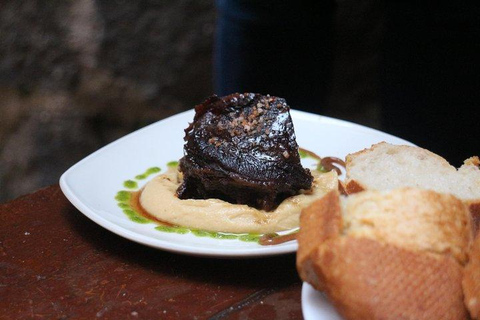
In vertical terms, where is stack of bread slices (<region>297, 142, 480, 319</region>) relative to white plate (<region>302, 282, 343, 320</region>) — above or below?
above

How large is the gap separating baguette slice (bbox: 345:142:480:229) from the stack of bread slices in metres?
0.53

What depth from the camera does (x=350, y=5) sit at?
18.2ft

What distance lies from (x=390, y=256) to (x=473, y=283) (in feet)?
0.73

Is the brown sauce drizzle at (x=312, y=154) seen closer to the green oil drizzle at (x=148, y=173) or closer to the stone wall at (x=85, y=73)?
the green oil drizzle at (x=148, y=173)

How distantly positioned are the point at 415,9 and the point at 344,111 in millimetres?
2190

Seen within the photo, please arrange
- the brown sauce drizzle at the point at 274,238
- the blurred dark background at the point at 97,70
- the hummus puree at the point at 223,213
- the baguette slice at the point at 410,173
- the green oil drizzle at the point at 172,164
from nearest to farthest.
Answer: the baguette slice at the point at 410,173 < the brown sauce drizzle at the point at 274,238 < the hummus puree at the point at 223,213 < the green oil drizzle at the point at 172,164 < the blurred dark background at the point at 97,70

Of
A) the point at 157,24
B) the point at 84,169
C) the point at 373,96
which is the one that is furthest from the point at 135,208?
the point at 373,96

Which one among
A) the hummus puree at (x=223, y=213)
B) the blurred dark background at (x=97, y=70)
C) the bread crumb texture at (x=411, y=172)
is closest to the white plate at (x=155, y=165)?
the hummus puree at (x=223, y=213)

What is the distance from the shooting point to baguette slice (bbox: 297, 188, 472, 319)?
1.60m

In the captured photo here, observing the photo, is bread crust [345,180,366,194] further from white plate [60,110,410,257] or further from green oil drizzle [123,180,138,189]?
green oil drizzle [123,180,138,189]

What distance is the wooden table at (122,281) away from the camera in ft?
6.77

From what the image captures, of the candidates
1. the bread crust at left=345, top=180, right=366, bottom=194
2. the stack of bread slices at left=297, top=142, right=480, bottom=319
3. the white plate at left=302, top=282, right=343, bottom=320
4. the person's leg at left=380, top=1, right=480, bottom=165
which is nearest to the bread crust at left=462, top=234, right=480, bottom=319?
the stack of bread slices at left=297, top=142, right=480, bottom=319

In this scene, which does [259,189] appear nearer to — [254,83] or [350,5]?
[254,83]

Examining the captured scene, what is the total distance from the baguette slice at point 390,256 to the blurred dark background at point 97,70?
2.50m
